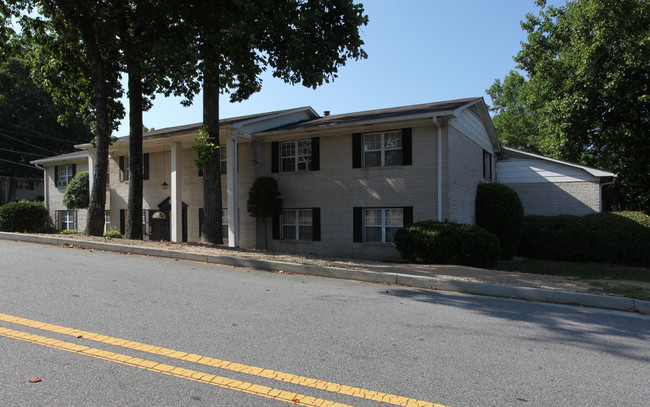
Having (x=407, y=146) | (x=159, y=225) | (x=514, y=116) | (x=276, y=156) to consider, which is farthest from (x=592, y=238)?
(x=514, y=116)

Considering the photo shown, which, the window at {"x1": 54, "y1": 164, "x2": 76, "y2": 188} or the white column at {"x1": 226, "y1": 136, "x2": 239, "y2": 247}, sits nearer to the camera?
the white column at {"x1": 226, "y1": 136, "x2": 239, "y2": 247}

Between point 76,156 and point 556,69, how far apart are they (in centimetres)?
2564

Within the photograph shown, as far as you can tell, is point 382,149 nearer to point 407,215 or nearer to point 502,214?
point 407,215

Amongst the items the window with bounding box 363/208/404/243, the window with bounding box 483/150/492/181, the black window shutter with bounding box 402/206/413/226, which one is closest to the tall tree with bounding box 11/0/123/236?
the window with bounding box 363/208/404/243

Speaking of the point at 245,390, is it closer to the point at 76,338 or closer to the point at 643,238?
the point at 76,338

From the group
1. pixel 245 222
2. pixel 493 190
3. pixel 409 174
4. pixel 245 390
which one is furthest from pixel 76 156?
pixel 245 390

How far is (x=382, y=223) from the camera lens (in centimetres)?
1545

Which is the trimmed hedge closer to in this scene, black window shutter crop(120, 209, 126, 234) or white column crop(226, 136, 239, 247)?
white column crop(226, 136, 239, 247)

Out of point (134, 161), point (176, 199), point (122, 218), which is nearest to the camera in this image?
point (134, 161)

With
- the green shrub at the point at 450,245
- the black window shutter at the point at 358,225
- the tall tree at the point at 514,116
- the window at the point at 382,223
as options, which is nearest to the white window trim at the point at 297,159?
the black window shutter at the point at 358,225

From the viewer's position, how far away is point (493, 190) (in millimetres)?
17391

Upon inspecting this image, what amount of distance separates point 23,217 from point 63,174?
4.68 m

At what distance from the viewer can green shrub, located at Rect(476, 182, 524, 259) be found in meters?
16.6

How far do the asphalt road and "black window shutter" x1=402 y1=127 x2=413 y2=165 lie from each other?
Result: 799 centimetres
